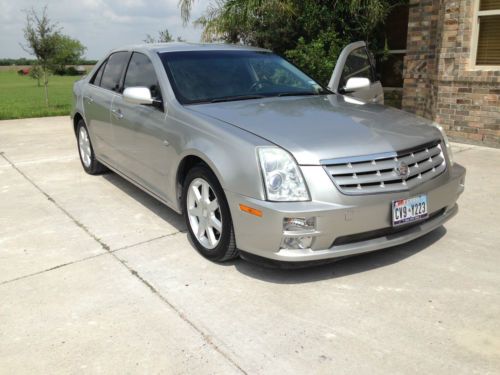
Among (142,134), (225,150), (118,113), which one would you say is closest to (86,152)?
(118,113)

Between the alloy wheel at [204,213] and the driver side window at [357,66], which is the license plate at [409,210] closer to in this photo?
the alloy wheel at [204,213]

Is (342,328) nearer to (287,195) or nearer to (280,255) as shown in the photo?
(280,255)

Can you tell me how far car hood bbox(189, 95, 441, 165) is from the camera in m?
3.19

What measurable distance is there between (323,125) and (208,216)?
1049mm

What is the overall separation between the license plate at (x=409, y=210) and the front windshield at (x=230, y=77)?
5.35 ft

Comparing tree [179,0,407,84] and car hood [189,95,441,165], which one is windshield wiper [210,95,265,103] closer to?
car hood [189,95,441,165]

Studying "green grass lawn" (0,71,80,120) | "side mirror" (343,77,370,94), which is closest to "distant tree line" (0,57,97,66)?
"green grass lawn" (0,71,80,120)

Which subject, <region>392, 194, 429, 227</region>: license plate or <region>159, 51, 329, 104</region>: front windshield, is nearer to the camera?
<region>392, 194, 429, 227</region>: license plate

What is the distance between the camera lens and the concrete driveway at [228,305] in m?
2.57

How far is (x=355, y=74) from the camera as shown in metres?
6.11

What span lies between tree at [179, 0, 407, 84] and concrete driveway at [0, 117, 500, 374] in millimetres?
5545

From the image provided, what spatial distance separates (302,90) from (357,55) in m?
1.83

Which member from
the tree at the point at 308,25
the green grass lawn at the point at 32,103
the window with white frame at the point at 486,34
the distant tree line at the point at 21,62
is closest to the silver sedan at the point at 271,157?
the window with white frame at the point at 486,34

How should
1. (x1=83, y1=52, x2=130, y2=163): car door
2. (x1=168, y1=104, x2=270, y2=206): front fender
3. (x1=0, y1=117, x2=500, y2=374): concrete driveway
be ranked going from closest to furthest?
(x1=0, y1=117, x2=500, y2=374): concrete driveway
(x1=168, y1=104, x2=270, y2=206): front fender
(x1=83, y1=52, x2=130, y2=163): car door
